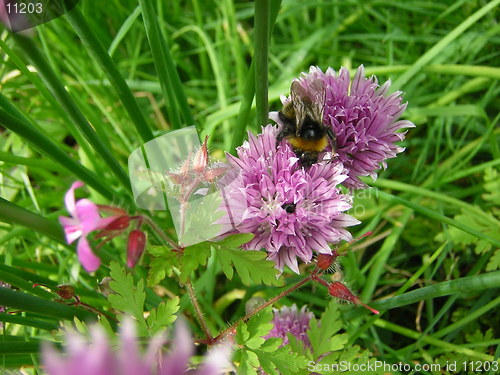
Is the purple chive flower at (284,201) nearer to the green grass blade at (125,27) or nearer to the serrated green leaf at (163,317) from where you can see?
the serrated green leaf at (163,317)

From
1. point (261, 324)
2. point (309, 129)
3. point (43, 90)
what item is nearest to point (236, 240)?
point (261, 324)

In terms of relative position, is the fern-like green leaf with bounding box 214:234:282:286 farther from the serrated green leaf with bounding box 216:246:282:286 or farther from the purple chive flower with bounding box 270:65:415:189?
the purple chive flower with bounding box 270:65:415:189

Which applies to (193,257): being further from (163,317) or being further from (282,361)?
(282,361)

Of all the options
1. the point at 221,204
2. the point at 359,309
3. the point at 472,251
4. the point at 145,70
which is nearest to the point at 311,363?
the point at 359,309

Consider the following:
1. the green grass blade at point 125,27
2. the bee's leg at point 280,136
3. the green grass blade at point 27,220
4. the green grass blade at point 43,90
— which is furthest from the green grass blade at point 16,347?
the green grass blade at point 125,27

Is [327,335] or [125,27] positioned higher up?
[125,27]

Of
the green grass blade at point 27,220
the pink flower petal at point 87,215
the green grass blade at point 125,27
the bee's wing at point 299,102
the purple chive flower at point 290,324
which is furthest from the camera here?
the green grass blade at point 125,27
